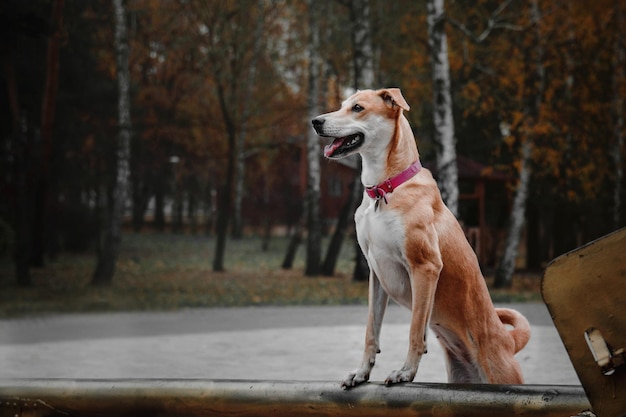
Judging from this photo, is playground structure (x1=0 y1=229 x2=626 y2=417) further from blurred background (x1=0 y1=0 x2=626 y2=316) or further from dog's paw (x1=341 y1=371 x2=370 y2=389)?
blurred background (x1=0 y1=0 x2=626 y2=316)

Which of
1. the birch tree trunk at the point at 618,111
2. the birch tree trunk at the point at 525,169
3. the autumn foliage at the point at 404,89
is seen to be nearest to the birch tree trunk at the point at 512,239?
the birch tree trunk at the point at 525,169

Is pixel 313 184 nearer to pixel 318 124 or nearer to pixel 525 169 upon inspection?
pixel 525 169

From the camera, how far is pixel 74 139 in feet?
73.0

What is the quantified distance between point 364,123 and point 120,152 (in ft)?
53.2

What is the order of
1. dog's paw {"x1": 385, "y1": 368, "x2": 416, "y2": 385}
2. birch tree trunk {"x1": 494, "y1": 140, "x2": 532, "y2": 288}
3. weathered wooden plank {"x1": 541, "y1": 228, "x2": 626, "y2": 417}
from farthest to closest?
birch tree trunk {"x1": 494, "y1": 140, "x2": 532, "y2": 288} → dog's paw {"x1": 385, "y1": 368, "x2": 416, "y2": 385} → weathered wooden plank {"x1": 541, "y1": 228, "x2": 626, "y2": 417}

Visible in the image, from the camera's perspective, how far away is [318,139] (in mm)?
22094

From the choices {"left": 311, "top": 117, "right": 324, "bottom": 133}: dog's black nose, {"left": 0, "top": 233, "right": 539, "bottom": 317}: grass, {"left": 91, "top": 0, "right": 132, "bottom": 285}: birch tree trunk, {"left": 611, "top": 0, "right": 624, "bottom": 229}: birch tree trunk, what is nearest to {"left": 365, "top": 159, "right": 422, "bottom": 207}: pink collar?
{"left": 311, "top": 117, "right": 324, "bottom": 133}: dog's black nose

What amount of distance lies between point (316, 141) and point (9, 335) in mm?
11632

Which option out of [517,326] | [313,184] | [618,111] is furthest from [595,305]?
[313,184]

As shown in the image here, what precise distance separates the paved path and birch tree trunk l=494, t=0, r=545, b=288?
4381 millimetres

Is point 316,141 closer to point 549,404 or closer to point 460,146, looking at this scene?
point 460,146

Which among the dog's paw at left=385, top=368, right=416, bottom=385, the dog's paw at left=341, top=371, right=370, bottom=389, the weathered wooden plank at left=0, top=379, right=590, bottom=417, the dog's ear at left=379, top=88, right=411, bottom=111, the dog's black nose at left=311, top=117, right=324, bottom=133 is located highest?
the dog's ear at left=379, top=88, right=411, bottom=111

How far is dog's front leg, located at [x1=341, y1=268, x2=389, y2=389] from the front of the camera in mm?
3379

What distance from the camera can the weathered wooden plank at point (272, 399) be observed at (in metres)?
3.08
